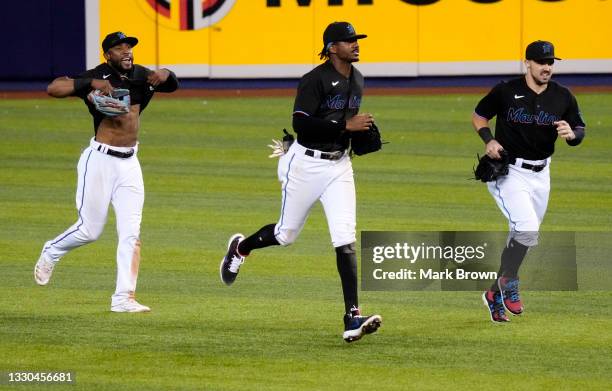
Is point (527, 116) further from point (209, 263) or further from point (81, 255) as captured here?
point (81, 255)

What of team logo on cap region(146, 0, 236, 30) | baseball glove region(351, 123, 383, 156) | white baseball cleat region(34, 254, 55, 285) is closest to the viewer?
baseball glove region(351, 123, 383, 156)

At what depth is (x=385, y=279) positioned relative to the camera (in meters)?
10.9

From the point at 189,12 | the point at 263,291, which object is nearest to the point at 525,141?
the point at 263,291

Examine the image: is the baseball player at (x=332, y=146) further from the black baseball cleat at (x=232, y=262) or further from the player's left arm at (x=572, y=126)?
the player's left arm at (x=572, y=126)

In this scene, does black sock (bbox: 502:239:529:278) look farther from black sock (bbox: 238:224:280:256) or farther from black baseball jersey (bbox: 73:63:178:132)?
black baseball jersey (bbox: 73:63:178:132)

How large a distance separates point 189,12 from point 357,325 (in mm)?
16425

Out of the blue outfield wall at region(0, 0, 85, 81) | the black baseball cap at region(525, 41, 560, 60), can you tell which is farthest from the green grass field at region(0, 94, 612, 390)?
the blue outfield wall at region(0, 0, 85, 81)

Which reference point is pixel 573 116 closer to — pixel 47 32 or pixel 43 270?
pixel 43 270

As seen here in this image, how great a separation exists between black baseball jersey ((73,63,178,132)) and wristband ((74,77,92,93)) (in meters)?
0.14

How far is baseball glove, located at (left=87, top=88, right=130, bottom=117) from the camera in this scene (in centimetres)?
950

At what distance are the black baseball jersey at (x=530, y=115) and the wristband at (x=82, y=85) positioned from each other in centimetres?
279

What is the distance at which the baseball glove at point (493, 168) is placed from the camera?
9.48 metres

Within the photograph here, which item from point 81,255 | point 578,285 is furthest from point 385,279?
point 81,255

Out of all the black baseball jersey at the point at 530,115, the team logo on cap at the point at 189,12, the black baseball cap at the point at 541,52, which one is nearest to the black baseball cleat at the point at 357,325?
the black baseball jersey at the point at 530,115
